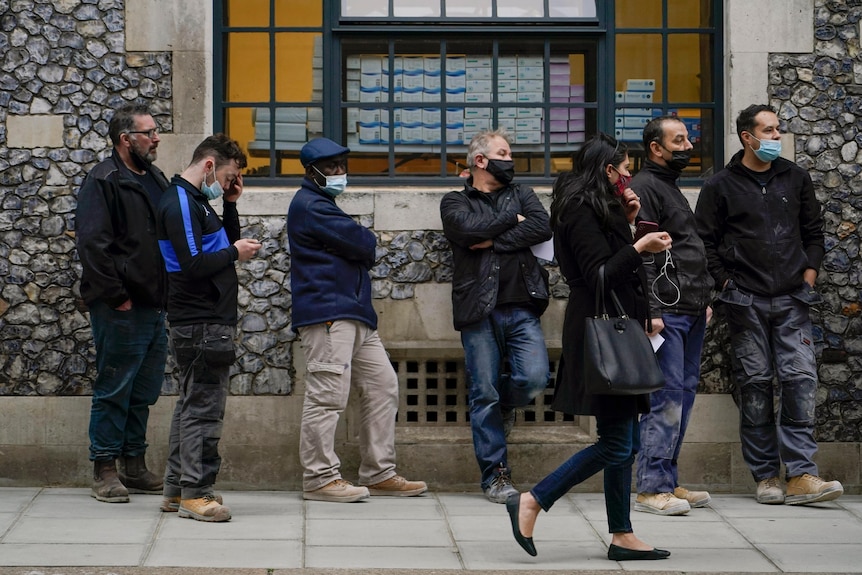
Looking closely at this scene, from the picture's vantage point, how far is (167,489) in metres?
7.29

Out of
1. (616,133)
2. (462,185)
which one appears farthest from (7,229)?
(616,133)

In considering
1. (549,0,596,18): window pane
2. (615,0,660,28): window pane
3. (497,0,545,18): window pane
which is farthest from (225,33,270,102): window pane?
(615,0,660,28): window pane

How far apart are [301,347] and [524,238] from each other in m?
1.51

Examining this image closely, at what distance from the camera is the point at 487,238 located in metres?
7.85

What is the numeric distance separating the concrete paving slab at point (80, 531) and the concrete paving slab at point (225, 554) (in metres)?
0.22

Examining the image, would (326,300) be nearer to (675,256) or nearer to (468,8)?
(675,256)

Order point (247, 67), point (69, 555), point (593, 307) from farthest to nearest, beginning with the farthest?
point (247, 67)
point (69, 555)
point (593, 307)

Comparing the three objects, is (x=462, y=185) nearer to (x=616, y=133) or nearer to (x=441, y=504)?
(x=616, y=133)

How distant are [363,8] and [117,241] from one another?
226 centimetres

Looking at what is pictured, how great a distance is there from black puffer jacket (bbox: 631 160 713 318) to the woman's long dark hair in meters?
1.30

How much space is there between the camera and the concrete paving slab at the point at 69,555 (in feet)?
20.1

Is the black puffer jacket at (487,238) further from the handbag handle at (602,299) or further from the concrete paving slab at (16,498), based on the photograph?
the concrete paving slab at (16,498)

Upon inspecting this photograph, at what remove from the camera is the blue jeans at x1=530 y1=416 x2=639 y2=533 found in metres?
6.11

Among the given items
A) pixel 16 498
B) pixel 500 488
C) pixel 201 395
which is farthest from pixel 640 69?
pixel 16 498
